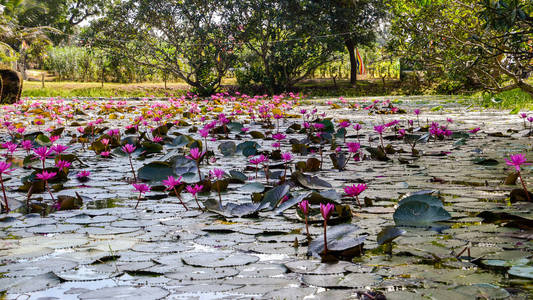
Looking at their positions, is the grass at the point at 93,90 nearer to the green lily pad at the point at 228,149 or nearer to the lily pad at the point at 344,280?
the green lily pad at the point at 228,149

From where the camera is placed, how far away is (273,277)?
1.28m

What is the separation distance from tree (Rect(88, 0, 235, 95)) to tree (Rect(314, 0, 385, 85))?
3.99 m

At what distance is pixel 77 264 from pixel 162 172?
1396 mm

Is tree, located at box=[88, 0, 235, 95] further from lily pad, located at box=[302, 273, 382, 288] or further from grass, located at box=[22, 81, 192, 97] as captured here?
lily pad, located at box=[302, 273, 382, 288]

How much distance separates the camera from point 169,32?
18875 mm

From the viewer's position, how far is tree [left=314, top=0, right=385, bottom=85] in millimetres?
18875

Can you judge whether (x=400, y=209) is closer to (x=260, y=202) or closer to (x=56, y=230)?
(x=260, y=202)

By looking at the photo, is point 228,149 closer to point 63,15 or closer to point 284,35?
point 284,35

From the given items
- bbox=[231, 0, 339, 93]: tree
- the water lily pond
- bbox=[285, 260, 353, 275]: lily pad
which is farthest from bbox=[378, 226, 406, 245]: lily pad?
bbox=[231, 0, 339, 93]: tree

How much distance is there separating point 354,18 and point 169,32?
7131 mm

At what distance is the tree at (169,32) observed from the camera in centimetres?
1820

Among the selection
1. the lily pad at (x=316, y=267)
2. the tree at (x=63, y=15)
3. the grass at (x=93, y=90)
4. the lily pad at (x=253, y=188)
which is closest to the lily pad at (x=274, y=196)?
the lily pad at (x=253, y=188)

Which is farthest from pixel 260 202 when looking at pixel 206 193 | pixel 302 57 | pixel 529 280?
pixel 302 57

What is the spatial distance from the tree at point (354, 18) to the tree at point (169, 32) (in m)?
3.99
